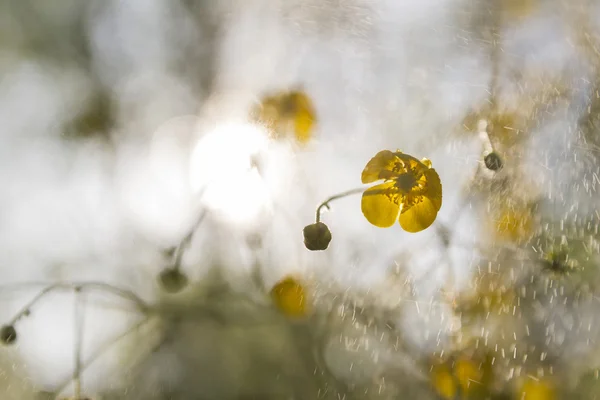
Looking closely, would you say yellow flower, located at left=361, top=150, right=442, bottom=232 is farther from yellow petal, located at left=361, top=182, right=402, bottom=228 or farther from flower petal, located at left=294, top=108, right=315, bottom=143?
flower petal, located at left=294, top=108, right=315, bottom=143

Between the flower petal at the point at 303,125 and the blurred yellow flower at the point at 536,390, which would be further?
the flower petal at the point at 303,125

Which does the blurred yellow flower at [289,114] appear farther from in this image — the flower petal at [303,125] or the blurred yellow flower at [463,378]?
the blurred yellow flower at [463,378]

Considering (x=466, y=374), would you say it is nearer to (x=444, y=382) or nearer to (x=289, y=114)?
(x=444, y=382)

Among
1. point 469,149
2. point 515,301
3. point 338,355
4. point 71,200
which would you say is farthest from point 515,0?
point 71,200

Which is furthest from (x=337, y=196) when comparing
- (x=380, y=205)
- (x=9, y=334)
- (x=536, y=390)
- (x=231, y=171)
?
(x=9, y=334)

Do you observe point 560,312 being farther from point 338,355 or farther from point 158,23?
point 158,23

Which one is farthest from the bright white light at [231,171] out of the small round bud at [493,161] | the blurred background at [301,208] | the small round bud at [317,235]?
the small round bud at [493,161]
